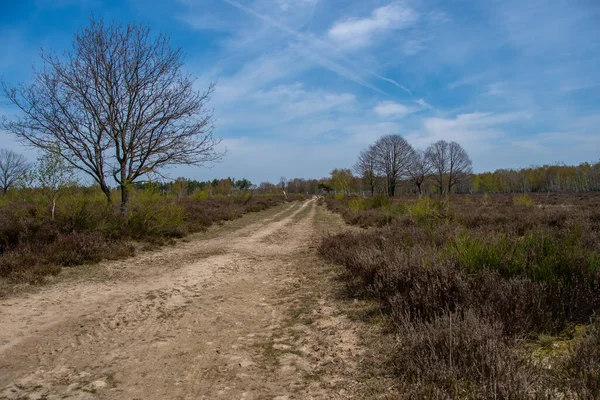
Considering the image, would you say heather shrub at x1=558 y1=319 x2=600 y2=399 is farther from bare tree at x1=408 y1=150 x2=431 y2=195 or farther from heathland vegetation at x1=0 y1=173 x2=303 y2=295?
bare tree at x1=408 y1=150 x2=431 y2=195

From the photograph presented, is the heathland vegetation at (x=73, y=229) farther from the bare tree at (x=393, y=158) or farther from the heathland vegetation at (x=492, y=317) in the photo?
the bare tree at (x=393, y=158)

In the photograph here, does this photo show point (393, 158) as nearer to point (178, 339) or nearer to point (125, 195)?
point (125, 195)

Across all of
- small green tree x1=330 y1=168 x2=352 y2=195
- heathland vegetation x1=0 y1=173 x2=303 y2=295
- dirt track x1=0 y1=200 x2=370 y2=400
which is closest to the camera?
dirt track x1=0 y1=200 x2=370 y2=400

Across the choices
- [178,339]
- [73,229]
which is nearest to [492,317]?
[178,339]

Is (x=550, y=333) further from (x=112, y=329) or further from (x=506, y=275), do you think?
(x=112, y=329)

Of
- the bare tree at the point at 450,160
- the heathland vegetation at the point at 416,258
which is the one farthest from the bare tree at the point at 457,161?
the heathland vegetation at the point at 416,258

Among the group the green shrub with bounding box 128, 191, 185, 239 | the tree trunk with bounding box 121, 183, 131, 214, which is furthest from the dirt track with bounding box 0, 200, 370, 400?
the tree trunk with bounding box 121, 183, 131, 214

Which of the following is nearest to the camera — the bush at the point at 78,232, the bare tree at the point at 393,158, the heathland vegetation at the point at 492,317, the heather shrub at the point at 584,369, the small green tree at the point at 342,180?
the heather shrub at the point at 584,369

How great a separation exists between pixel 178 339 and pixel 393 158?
160 ft

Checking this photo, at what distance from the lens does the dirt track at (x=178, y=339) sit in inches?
103

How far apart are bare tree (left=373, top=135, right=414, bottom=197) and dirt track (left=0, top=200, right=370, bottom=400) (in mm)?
45080

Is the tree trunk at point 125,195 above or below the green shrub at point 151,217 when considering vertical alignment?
above

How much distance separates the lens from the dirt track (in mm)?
2623

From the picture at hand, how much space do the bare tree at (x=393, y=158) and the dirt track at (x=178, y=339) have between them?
45080 mm
